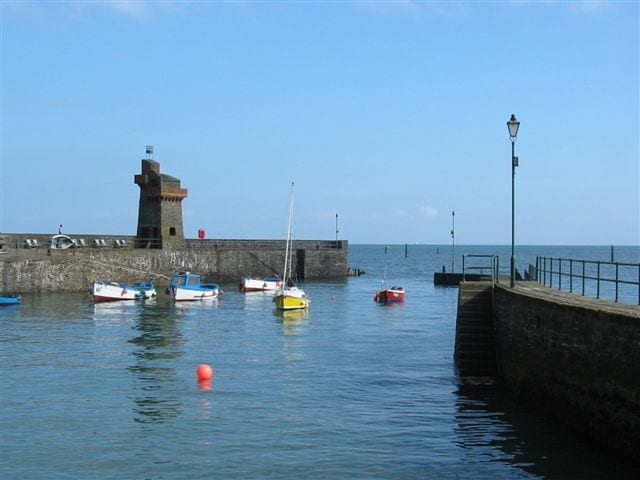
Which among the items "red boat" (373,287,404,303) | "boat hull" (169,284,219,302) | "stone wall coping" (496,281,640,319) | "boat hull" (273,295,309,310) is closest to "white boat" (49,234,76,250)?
"boat hull" (169,284,219,302)

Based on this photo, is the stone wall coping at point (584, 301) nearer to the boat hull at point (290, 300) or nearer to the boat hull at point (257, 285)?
the boat hull at point (290, 300)

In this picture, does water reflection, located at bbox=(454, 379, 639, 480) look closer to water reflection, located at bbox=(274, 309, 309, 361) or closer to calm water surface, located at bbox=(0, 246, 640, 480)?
calm water surface, located at bbox=(0, 246, 640, 480)

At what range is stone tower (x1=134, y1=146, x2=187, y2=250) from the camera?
241ft

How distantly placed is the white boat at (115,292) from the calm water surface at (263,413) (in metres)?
16.3

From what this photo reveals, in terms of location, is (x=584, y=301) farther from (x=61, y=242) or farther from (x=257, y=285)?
(x=61, y=242)

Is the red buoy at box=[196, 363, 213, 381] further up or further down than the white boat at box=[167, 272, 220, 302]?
further down

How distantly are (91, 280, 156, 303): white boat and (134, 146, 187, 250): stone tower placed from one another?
15.5m

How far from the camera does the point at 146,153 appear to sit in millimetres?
77438

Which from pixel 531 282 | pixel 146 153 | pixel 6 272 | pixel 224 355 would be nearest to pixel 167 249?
pixel 146 153

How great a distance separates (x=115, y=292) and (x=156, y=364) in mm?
28450

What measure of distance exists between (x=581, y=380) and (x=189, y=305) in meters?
38.5

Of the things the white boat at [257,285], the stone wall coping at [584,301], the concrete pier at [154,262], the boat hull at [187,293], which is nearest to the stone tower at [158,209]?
the concrete pier at [154,262]

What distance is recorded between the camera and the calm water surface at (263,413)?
52.1ft

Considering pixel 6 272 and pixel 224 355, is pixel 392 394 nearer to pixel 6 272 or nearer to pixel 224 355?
pixel 224 355
